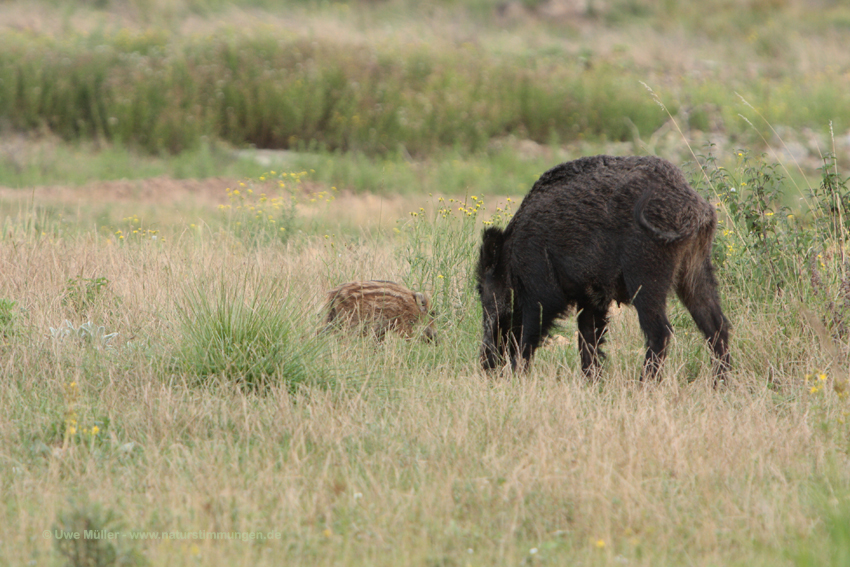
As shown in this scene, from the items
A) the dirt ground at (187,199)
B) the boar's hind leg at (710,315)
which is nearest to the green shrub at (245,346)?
the boar's hind leg at (710,315)

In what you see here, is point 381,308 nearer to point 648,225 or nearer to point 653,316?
point 653,316

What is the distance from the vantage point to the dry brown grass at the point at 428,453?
3.06 metres

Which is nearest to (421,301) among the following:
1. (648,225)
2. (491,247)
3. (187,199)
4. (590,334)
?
(491,247)

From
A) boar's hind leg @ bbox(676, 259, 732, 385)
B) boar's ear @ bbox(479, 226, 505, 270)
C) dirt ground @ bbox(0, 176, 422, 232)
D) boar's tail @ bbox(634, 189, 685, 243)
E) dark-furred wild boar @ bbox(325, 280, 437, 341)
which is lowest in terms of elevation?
dirt ground @ bbox(0, 176, 422, 232)

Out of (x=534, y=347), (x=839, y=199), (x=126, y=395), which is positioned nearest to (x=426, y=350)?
(x=534, y=347)

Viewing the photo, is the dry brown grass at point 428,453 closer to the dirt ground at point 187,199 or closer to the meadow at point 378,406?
the meadow at point 378,406

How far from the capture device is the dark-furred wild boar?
5.53 metres

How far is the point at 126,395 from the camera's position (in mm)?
4383

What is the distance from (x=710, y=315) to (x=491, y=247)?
1325 millimetres

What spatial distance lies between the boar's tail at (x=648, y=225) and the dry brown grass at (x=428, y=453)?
777 millimetres

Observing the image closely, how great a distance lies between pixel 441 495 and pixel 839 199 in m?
3.90

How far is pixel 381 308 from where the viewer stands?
18.4 ft

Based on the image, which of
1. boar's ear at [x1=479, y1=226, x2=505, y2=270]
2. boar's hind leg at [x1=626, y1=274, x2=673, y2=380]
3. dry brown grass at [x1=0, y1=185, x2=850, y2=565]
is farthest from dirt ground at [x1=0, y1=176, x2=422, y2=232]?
boar's hind leg at [x1=626, y1=274, x2=673, y2=380]

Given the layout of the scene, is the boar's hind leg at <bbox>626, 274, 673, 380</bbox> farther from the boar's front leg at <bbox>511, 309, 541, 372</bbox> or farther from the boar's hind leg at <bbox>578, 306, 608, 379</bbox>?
the boar's front leg at <bbox>511, 309, 541, 372</bbox>
